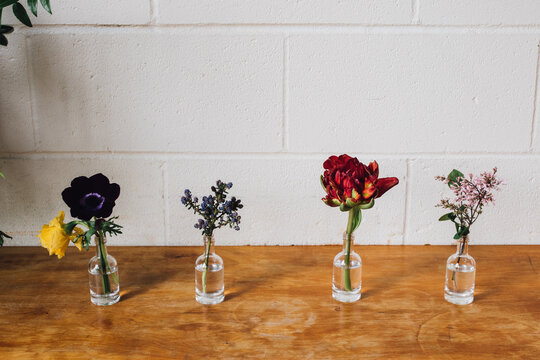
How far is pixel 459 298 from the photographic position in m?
1.15

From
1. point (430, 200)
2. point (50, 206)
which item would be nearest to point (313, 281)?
point (430, 200)

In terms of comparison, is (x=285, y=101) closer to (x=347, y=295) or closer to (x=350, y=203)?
(x=350, y=203)

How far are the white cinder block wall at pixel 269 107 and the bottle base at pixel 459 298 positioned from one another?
40 cm

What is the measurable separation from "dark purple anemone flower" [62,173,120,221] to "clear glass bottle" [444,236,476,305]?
2.61ft

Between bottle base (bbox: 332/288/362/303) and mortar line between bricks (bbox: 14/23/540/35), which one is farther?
mortar line between bricks (bbox: 14/23/540/35)

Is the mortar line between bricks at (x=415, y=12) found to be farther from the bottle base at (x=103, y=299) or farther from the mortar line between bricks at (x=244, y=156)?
the bottle base at (x=103, y=299)

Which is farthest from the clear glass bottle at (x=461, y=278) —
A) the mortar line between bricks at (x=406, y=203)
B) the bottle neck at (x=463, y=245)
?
the mortar line between bricks at (x=406, y=203)

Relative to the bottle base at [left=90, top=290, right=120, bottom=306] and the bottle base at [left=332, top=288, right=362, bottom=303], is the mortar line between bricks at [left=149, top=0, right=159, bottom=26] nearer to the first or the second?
the bottle base at [left=90, top=290, right=120, bottom=306]

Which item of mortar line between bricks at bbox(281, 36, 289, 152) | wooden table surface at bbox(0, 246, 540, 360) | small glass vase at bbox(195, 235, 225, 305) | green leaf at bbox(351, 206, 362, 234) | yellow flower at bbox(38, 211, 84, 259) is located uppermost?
mortar line between bricks at bbox(281, 36, 289, 152)

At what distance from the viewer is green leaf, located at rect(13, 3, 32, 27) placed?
4.18ft

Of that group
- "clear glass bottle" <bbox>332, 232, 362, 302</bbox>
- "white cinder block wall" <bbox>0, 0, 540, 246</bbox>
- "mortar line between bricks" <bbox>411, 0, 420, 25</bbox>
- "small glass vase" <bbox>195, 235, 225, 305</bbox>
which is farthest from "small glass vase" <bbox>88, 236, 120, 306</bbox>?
"mortar line between bricks" <bbox>411, 0, 420, 25</bbox>

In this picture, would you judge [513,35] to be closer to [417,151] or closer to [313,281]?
[417,151]

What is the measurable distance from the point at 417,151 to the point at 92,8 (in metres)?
1.02

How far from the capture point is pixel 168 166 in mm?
1492
